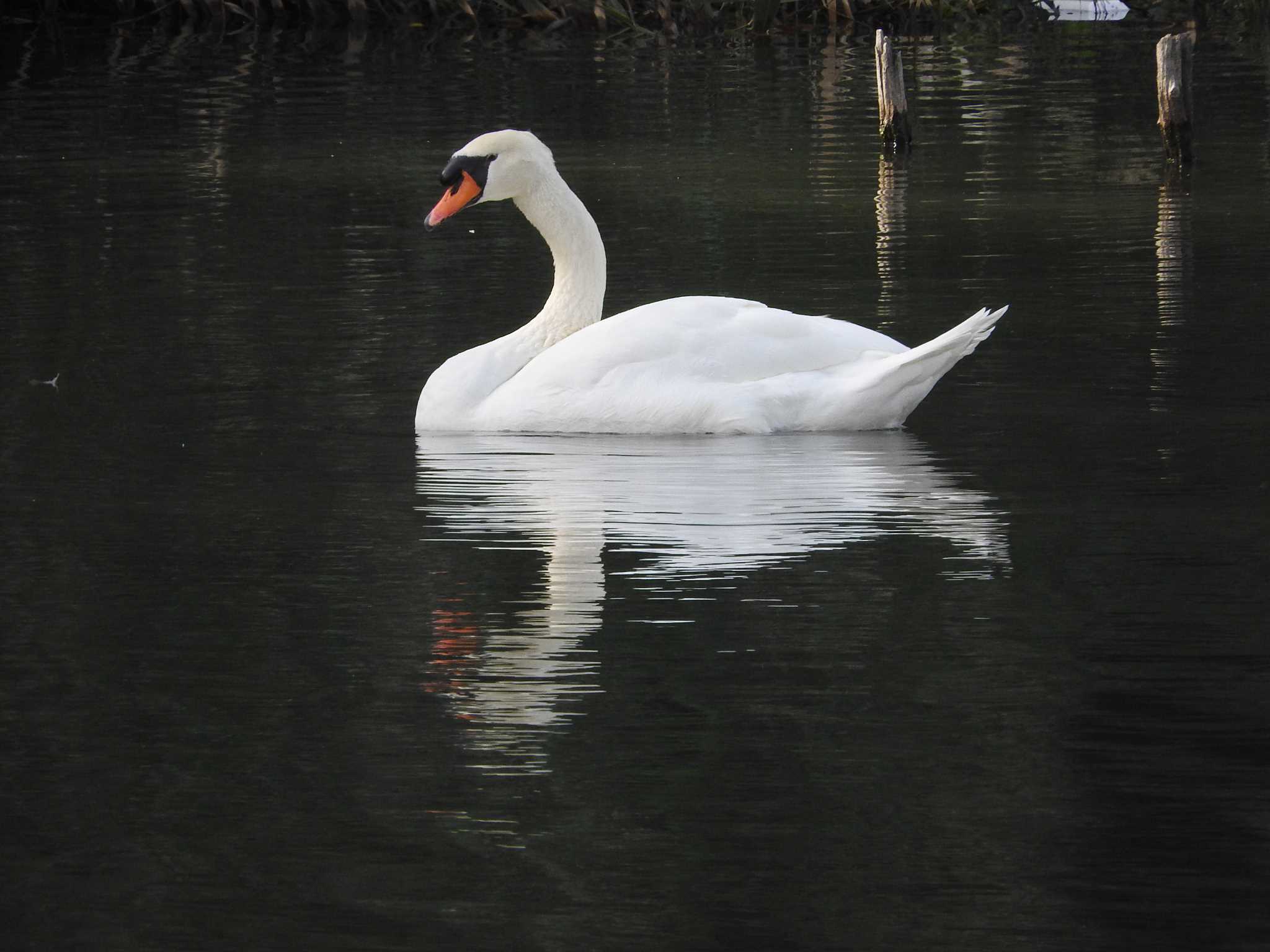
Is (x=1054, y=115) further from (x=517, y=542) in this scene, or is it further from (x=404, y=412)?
(x=517, y=542)

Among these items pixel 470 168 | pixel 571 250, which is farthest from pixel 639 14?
pixel 571 250

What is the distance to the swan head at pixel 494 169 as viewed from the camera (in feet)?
32.8

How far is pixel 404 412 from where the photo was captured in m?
9.69

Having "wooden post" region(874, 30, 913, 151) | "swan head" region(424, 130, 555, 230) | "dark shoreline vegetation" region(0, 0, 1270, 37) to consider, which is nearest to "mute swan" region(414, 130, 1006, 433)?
"swan head" region(424, 130, 555, 230)

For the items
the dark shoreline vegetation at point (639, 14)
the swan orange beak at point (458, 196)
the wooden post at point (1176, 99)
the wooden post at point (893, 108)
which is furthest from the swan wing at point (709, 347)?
the dark shoreline vegetation at point (639, 14)

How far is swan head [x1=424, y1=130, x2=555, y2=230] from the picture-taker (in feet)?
32.8

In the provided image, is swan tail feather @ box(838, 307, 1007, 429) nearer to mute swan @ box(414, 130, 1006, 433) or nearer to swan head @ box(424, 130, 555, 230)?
mute swan @ box(414, 130, 1006, 433)

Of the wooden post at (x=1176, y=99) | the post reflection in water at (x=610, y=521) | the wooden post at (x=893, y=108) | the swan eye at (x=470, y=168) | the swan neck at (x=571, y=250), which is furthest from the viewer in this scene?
the wooden post at (x=893, y=108)

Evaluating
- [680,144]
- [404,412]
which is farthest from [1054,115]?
[404,412]

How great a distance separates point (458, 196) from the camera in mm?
10023

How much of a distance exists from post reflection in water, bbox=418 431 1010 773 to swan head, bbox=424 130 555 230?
1300 millimetres

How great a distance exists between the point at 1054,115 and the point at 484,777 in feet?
57.2

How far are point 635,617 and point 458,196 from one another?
13.3 ft

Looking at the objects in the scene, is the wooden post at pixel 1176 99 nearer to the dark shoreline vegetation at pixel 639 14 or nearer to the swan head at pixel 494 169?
the swan head at pixel 494 169
